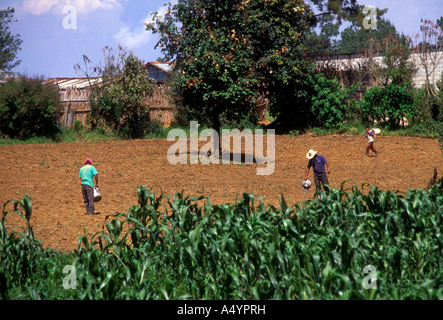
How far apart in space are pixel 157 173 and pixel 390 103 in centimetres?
1308

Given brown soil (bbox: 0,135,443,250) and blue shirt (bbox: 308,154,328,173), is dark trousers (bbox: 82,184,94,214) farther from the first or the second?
blue shirt (bbox: 308,154,328,173)

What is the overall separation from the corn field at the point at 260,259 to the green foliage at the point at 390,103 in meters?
18.3

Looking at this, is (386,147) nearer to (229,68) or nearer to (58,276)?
(229,68)

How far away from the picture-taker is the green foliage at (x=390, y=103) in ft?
81.1

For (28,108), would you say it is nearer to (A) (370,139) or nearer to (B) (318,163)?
(A) (370,139)

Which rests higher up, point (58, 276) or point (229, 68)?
point (229, 68)

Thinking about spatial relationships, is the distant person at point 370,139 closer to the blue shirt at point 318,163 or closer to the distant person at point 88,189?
the blue shirt at point 318,163

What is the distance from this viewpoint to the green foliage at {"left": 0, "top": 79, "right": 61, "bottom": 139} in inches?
891

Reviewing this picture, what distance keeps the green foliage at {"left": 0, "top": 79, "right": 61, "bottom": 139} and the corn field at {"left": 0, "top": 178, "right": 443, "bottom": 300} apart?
16.9 meters

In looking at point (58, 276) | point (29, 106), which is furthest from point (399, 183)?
point (29, 106)

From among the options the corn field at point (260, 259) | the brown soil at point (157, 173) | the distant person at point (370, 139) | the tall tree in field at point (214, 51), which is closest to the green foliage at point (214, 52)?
the tall tree in field at point (214, 51)

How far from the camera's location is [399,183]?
15.5 metres

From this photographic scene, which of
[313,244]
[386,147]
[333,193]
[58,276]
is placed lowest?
[58,276]

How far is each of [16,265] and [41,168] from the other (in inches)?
469
